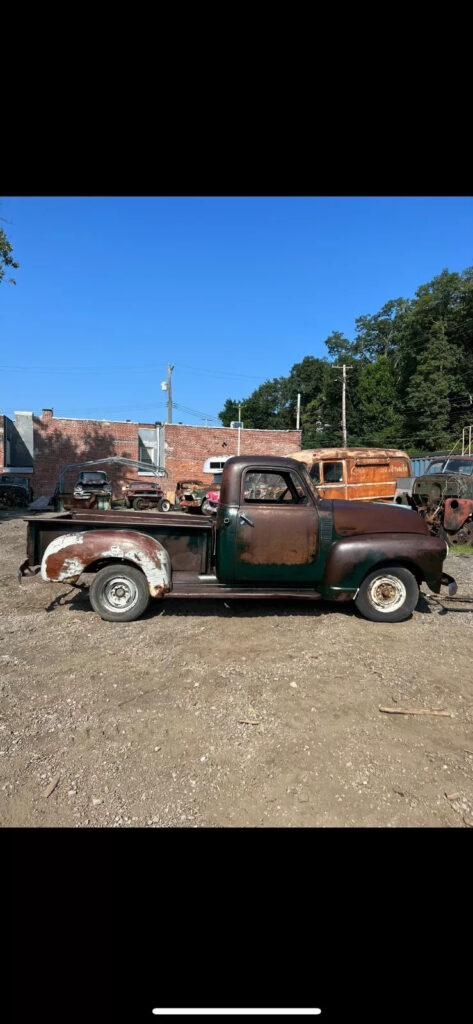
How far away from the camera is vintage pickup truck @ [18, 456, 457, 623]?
439 centimetres

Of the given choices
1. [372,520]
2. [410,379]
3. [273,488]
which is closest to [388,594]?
[372,520]

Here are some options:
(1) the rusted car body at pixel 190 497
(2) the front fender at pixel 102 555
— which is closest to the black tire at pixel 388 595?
(2) the front fender at pixel 102 555

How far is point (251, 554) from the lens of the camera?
4.45 meters

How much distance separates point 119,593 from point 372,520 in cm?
296

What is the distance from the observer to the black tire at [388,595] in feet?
14.9

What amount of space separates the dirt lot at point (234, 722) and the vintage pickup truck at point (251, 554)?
1.19 feet

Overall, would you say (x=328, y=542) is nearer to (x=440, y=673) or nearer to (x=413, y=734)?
(x=440, y=673)

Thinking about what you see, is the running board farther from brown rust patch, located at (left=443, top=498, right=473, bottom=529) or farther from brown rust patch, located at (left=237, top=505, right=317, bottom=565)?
brown rust patch, located at (left=443, top=498, right=473, bottom=529)

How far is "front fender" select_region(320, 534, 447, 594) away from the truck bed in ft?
4.52

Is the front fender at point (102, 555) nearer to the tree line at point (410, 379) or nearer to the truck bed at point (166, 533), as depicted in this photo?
the truck bed at point (166, 533)

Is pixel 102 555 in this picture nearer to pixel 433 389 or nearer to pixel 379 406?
pixel 433 389
